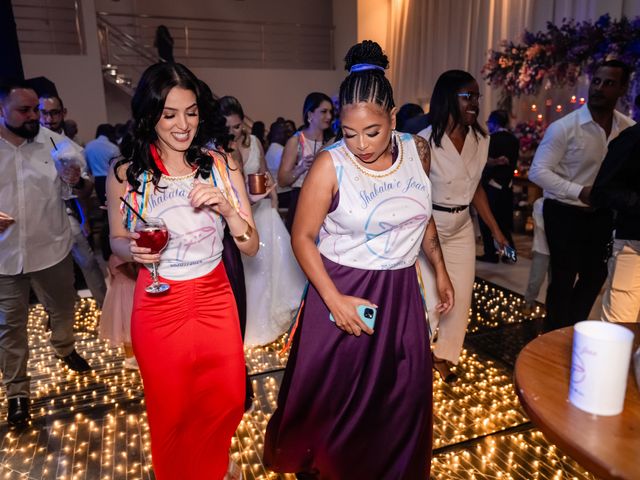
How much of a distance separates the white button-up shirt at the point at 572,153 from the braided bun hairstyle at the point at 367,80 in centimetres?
162

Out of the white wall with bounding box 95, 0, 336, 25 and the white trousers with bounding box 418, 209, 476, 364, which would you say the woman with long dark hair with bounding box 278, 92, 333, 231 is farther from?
the white wall with bounding box 95, 0, 336, 25

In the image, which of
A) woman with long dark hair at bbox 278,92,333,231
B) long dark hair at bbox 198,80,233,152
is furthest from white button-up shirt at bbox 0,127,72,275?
woman with long dark hair at bbox 278,92,333,231

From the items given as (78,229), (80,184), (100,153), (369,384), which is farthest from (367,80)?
(100,153)

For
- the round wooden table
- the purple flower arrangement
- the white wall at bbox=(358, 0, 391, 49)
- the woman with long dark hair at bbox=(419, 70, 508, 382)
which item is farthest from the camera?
the white wall at bbox=(358, 0, 391, 49)

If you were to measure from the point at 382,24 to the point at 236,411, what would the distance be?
1117 centimetres

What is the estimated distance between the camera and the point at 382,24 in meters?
11.5

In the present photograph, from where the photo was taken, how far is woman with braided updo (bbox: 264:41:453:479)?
1677 millimetres

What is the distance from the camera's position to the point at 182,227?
5.81 feet

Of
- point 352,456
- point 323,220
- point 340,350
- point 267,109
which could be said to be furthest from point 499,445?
point 267,109

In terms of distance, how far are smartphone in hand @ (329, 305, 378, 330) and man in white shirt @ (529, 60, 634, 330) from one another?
176cm

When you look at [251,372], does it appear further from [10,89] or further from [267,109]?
[267,109]

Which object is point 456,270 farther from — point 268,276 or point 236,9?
point 236,9

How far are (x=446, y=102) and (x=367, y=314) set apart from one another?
4.80ft

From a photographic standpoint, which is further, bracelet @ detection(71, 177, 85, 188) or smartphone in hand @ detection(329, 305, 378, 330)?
bracelet @ detection(71, 177, 85, 188)
